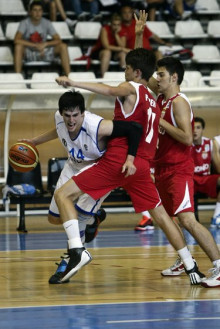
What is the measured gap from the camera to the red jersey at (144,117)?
746cm

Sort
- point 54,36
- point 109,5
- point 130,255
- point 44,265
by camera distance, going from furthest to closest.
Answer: point 109,5 < point 54,36 < point 130,255 < point 44,265

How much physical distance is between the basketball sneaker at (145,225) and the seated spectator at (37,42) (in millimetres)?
4188

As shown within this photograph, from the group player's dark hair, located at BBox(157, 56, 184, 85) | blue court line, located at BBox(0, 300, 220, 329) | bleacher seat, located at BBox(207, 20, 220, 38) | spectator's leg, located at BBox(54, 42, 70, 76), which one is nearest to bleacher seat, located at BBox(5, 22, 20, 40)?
spectator's leg, located at BBox(54, 42, 70, 76)

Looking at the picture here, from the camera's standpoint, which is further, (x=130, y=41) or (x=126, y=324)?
(x=130, y=41)

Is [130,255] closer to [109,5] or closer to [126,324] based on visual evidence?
[126,324]

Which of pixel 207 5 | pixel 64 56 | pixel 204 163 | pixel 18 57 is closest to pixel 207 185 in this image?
pixel 204 163

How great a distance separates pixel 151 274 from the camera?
810 centimetres

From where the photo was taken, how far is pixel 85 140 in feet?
24.0

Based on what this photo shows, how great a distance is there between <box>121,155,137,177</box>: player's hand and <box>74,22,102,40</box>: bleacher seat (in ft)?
32.6

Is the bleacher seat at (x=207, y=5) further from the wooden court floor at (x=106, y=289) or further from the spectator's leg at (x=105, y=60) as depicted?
the wooden court floor at (x=106, y=289)

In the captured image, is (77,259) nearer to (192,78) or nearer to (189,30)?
(192,78)

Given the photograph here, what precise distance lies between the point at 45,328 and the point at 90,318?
43 cm

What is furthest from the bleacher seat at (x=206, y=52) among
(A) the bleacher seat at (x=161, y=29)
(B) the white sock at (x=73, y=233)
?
(B) the white sock at (x=73, y=233)

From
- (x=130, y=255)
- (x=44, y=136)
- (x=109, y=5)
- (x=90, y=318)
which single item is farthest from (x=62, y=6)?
(x=90, y=318)
